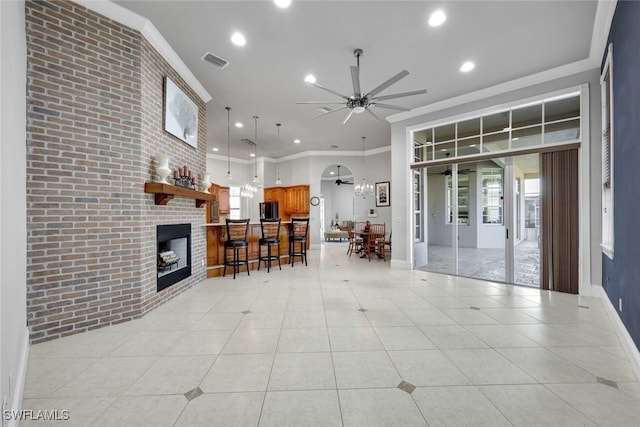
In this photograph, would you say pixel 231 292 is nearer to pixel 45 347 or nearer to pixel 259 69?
pixel 45 347

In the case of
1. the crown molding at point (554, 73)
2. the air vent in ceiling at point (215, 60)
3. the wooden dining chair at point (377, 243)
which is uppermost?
the air vent in ceiling at point (215, 60)

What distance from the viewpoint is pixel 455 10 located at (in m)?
2.93

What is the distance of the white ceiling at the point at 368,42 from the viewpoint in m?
2.92

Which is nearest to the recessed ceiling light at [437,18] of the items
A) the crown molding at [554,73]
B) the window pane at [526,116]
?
the crown molding at [554,73]

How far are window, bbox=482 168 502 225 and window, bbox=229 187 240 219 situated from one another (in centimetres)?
901

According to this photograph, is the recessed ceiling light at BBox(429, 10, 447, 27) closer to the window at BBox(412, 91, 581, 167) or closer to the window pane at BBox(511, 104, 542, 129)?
the window at BBox(412, 91, 581, 167)

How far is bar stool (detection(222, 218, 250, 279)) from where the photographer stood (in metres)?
5.20

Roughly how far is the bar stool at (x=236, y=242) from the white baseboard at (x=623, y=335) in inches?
198

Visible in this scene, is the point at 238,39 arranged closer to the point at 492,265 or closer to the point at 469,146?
the point at 469,146

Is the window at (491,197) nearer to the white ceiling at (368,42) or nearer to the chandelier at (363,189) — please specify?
the chandelier at (363,189)

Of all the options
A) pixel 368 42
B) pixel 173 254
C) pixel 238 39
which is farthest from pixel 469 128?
pixel 173 254

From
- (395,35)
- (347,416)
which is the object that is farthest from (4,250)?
(395,35)

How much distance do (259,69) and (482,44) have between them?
3112 millimetres

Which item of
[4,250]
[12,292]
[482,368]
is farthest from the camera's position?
[482,368]
